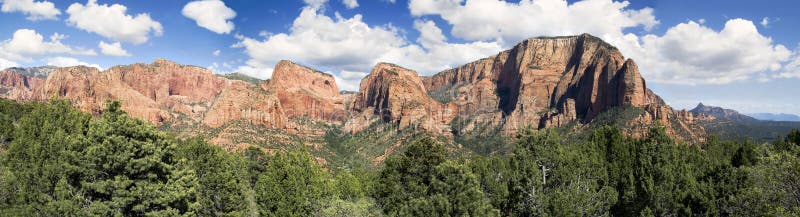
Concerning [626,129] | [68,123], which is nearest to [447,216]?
[68,123]

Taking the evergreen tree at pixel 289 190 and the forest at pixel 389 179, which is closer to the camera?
the forest at pixel 389 179

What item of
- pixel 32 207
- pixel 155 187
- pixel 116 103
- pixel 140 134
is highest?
pixel 116 103

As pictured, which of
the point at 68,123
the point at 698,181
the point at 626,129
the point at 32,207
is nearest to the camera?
the point at 32,207

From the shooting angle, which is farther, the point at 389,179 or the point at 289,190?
the point at 389,179

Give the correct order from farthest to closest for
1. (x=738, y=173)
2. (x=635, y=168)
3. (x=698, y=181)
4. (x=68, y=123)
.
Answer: (x=635, y=168)
(x=698, y=181)
(x=738, y=173)
(x=68, y=123)

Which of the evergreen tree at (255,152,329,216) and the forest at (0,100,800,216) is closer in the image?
the forest at (0,100,800,216)

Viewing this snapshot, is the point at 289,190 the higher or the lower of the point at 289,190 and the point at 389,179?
the higher

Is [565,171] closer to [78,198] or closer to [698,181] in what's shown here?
[698,181]

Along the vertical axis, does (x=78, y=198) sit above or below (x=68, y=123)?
below
